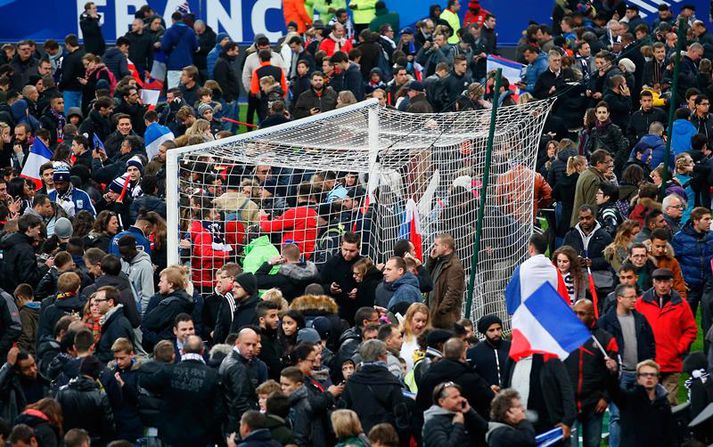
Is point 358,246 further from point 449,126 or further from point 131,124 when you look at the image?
point 131,124

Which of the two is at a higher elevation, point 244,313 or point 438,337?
point 438,337

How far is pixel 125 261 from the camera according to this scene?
16.0 metres

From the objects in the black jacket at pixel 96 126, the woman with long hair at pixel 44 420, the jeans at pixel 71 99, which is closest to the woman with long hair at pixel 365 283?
the woman with long hair at pixel 44 420

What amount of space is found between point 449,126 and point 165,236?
12.9 ft

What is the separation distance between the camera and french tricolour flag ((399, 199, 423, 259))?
56.2ft

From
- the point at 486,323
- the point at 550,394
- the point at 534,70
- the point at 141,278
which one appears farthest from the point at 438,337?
the point at 534,70

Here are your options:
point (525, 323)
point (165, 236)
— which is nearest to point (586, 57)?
point (165, 236)

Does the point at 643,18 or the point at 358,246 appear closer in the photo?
the point at 358,246

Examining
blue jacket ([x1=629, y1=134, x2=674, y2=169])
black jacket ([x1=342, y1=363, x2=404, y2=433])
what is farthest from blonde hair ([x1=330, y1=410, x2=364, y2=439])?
blue jacket ([x1=629, y1=134, x2=674, y2=169])

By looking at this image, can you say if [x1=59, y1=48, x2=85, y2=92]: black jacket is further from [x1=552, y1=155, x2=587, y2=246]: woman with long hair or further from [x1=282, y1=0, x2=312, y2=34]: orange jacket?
[x1=552, y1=155, x2=587, y2=246]: woman with long hair

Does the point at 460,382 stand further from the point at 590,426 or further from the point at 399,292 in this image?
the point at 399,292

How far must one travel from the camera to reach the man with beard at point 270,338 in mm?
13453

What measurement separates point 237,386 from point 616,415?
323cm

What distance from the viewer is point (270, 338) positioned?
538 inches
